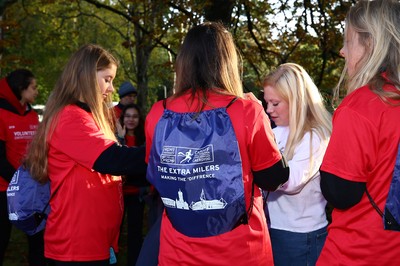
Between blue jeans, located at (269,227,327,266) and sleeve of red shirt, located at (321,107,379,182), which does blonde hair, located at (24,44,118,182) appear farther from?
sleeve of red shirt, located at (321,107,379,182)

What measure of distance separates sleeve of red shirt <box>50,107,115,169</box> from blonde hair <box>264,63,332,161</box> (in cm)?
100

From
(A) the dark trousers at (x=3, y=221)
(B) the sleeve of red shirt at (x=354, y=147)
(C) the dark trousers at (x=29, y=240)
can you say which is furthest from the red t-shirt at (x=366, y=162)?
(A) the dark trousers at (x=3, y=221)

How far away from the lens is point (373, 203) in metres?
2.13

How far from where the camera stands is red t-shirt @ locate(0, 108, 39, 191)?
17.9 feet

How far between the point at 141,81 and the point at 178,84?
45.9 ft

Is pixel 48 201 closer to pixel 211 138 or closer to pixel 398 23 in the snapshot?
pixel 211 138

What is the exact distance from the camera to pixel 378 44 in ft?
7.13

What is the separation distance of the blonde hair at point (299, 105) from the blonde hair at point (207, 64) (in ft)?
2.28

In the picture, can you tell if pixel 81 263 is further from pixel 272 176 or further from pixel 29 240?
pixel 29 240

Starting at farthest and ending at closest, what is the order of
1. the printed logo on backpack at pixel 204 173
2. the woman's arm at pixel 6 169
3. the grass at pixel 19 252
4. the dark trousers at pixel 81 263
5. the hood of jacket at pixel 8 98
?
1. the grass at pixel 19 252
2. the hood of jacket at pixel 8 98
3. the woman's arm at pixel 6 169
4. the dark trousers at pixel 81 263
5. the printed logo on backpack at pixel 204 173

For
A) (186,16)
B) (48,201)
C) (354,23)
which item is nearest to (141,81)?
(186,16)

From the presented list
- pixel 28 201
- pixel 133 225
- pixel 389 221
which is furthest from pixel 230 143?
pixel 133 225

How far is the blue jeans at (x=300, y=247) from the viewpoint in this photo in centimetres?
312

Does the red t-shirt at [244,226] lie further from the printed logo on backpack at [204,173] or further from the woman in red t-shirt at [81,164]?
the woman in red t-shirt at [81,164]
